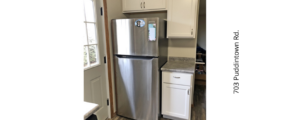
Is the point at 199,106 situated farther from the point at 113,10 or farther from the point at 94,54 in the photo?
the point at 113,10

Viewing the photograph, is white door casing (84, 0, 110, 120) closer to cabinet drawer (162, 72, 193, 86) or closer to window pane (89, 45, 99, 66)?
window pane (89, 45, 99, 66)

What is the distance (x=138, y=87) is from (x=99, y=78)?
52 centimetres

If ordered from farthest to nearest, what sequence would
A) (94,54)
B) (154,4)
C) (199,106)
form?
(199,106), (154,4), (94,54)

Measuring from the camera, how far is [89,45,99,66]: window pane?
1.77 meters

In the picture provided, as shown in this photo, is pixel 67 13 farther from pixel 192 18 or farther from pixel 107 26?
pixel 192 18

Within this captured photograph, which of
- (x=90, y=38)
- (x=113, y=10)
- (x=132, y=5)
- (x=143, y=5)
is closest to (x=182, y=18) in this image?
(x=143, y=5)

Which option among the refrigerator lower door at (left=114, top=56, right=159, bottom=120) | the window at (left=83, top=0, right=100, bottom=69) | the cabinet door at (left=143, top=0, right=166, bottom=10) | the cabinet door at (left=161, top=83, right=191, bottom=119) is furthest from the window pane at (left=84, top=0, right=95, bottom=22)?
the cabinet door at (left=161, top=83, right=191, bottom=119)

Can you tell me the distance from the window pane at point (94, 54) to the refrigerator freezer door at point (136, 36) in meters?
0.25

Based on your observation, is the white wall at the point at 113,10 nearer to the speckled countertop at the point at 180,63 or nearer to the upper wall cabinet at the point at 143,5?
the upper wall cabinet at the point at 143,5

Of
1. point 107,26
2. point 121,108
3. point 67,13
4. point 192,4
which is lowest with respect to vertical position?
point 121,108

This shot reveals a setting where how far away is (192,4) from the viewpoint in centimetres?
185

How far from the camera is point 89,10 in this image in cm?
171
